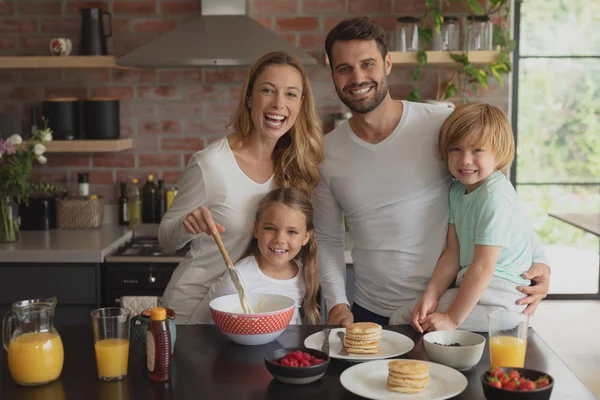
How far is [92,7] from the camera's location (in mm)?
4098

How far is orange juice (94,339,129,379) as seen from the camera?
67.4 inches

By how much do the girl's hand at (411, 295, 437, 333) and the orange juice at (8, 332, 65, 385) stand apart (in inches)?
35.3

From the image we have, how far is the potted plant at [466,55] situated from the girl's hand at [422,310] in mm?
1859

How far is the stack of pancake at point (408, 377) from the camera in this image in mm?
1588

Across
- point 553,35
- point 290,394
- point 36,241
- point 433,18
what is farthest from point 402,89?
point 290,394

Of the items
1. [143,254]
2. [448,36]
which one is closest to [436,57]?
[448,36]

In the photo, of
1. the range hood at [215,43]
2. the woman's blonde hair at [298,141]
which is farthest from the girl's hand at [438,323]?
the range hood at [215,43]

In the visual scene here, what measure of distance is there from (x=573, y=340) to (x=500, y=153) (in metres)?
2.67

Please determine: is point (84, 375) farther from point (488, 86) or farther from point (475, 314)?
point (488, 86)

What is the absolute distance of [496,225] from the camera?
2098 mm

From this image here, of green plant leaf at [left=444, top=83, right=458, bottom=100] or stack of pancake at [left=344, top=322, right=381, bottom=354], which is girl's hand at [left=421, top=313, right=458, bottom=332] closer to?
stack of pancake at [left=344, top=322, right=381, bottom=354]

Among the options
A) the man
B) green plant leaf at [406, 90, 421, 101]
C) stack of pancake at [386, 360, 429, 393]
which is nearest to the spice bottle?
stack of pancake at [386, 360, 429, 393]

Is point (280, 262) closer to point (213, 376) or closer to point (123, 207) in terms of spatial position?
point (213, 376)

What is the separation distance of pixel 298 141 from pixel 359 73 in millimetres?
289
